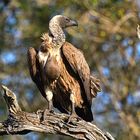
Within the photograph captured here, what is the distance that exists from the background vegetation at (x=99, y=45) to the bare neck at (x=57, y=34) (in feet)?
23.0

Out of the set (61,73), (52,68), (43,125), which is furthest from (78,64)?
(43,125)

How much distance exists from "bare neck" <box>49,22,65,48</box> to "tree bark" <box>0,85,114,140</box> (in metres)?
0.97

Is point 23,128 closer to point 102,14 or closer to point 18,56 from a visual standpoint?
point 102,14

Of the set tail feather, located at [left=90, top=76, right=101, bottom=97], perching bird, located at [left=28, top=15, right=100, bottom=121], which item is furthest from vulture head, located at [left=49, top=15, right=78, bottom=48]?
tail feather, located at [left=90, top=76, right=101, bottom=97]

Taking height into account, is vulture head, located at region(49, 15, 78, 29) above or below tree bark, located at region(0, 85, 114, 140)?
above

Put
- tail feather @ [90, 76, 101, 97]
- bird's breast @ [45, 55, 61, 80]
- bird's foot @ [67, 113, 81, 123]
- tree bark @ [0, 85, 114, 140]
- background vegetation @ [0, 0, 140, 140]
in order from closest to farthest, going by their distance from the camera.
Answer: tree bark @ [0, 85, 114, 140]
bird's foot @ [67, 113, 81, 123]
bird's breast @ [45, 55, 61, 80]
tail feather @ [90, 76, 101, 97]
background vegetation @ [0, 0, 140, 140]

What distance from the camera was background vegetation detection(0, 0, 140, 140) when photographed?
17.9m

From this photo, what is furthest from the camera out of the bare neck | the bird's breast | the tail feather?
the tail feather

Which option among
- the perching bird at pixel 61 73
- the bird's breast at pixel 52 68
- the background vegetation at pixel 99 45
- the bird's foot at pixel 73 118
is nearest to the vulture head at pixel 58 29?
the perching bird at pixel 61 73

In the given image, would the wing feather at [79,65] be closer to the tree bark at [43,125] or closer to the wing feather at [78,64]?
the wing feather at [78,64]

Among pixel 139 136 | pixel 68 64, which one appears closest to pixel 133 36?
pixel 139 136

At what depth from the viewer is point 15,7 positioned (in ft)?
67.4

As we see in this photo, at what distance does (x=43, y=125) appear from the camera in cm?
852

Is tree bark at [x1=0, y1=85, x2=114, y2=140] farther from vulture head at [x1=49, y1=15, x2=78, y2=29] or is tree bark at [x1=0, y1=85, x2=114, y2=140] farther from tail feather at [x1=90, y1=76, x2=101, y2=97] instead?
vulture head at [x1=49, y1=15, x2=78, y2=29]
